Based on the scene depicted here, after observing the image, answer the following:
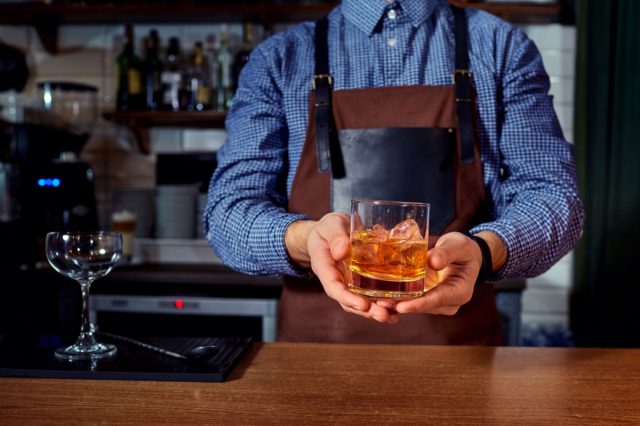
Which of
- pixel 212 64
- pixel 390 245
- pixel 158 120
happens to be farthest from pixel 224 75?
pixel 390 245

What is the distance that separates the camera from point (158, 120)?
2885 millimetres

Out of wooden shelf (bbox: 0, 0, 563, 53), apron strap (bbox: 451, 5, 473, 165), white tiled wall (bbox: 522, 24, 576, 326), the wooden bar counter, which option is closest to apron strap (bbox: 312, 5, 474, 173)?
apron strap (bbox: 451, 5, 473, 165)

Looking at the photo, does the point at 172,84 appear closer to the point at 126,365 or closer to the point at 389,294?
the point at 126,365

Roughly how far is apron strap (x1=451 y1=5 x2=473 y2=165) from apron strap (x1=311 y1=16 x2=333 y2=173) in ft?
0.88

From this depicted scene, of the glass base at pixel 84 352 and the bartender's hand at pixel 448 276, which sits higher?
the bartender's hand at pixel 448 276

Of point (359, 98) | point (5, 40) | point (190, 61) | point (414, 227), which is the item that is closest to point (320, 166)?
point (359, 98)

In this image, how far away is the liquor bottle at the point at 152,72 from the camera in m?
2.78

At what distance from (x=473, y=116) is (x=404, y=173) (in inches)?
7.4

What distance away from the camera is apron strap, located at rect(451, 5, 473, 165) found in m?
1.37

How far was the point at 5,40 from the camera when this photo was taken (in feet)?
10.1

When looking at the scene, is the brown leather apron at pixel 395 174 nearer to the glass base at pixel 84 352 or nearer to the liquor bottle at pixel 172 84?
the glass base at pixel 84 352

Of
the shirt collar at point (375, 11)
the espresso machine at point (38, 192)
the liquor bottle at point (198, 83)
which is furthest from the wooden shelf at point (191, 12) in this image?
the shirt collar at point (375, 11)

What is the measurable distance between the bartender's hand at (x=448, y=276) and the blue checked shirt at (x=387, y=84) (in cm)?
28

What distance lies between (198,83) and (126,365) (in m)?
1.95
